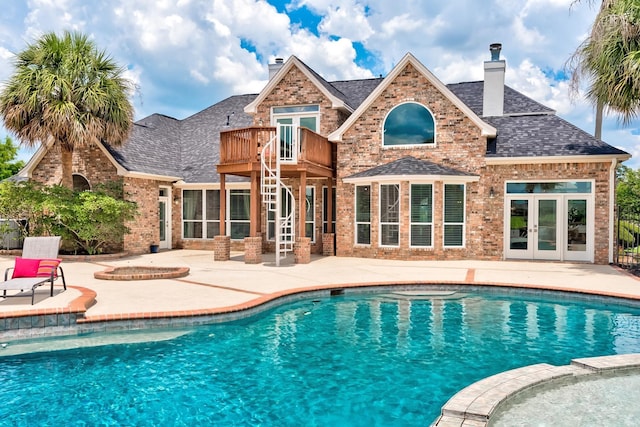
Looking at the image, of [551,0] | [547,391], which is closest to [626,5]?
[551,0]

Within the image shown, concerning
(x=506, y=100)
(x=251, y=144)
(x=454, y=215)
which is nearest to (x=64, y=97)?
(x=251, y=144)

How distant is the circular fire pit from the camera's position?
1106 cm

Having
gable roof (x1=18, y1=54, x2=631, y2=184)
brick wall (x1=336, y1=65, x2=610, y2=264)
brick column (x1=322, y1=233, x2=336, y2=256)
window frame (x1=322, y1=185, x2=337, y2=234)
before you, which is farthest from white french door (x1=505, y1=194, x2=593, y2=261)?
window frame (x1=322, y1=185, x2=337, y2=234)

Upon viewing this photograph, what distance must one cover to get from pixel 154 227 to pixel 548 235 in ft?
47.6

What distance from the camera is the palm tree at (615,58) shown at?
12094 mm

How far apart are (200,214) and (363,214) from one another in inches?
292

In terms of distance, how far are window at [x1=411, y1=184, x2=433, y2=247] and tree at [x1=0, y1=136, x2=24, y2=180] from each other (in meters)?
33.3

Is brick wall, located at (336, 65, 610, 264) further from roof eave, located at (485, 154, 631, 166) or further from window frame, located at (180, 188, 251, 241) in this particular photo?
window frame, located at (180, 188, 251, 241)

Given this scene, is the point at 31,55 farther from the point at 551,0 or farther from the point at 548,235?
the point at 548,235

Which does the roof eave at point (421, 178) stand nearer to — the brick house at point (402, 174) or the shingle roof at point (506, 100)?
the brick house at point (402, 174)

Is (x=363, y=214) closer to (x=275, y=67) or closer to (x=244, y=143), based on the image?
(x=244, y=143)

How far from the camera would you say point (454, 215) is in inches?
618

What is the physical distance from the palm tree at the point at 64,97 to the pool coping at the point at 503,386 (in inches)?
580

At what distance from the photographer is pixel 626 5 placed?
12258 mm
